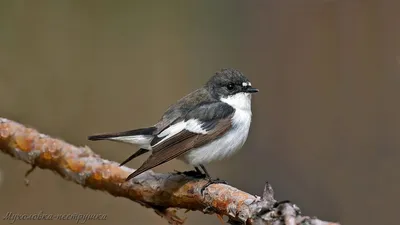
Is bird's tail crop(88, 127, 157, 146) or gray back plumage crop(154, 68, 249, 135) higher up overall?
gray back plumage crop(154, 68, 249, 135)

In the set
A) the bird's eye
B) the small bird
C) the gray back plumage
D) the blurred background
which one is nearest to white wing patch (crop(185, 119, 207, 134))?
the small bird

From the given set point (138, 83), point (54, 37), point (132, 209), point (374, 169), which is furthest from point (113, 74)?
point (374, 169)

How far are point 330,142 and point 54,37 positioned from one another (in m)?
Answer: 2.86

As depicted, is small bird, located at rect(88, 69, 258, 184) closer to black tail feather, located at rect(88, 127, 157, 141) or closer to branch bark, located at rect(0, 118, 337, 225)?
black tail feather, located at rect(88, 127, 157, 141)

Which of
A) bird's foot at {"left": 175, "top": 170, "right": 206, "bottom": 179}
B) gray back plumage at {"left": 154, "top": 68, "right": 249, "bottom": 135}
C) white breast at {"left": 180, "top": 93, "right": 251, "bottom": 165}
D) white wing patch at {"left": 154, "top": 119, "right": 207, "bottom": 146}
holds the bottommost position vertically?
bird's foot at {"left": 175, "top": 170, "right": 206, "bottom": 179}

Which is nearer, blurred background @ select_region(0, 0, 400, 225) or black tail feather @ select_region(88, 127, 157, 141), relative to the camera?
black tail feather @ select_region(88, 127, 157, 141)

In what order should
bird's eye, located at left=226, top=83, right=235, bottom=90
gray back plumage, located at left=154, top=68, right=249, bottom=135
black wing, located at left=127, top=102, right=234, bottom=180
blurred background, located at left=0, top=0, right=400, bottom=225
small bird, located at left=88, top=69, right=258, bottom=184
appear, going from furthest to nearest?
blurred background, located at left=0, top=0, right=400, bottom=225
bird's eye, located at left=226, top=83, right=235, bottom=90
gray back plumage, located at left=154, top=68, right=249, bottom=135
small bird, located at left=88, top=69, right=258, bottom=184
black wing, located at left=127, top=102, right=234, bottom=180

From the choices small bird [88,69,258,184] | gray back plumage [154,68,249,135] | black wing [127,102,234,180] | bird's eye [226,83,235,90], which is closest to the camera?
black wing [127,102,234,180]

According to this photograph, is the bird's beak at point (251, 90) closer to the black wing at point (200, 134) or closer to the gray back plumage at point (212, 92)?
the gray back plumage at point (212, 92)

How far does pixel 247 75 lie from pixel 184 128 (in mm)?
2408

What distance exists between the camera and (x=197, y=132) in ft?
10.5

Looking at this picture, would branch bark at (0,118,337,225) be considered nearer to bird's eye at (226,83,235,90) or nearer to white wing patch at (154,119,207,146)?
white wing patch at (154,119,207,146)

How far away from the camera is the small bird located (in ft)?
10.2

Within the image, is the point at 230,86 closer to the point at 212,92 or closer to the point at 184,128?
the point at 212,92
